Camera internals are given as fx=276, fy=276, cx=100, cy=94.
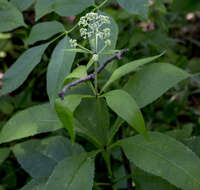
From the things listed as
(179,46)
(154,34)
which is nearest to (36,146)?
(154,34)

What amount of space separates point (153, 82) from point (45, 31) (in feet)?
1.71

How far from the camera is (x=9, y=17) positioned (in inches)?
48.9

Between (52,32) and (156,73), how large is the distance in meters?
0.48

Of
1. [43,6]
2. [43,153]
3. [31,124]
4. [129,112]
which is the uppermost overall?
[43,6]

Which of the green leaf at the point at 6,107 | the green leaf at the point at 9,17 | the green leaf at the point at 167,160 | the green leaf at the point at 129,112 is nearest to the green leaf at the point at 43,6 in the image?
the green leaf at the point at 9,17

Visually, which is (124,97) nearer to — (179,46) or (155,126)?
(155,126)

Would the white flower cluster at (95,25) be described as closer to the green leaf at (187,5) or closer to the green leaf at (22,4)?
the green leaf at (22,4)

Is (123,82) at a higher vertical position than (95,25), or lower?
lower

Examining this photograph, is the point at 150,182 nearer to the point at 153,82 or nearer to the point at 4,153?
the point at 153,82

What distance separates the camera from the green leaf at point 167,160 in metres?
0.91

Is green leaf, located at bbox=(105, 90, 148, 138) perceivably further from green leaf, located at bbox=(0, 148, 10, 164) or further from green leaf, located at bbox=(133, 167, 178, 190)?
green leaf, located at bbox=(0, 148, 10, 164)

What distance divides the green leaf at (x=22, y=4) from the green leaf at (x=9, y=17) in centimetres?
2

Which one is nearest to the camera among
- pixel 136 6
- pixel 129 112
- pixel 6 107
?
pixel 129 112

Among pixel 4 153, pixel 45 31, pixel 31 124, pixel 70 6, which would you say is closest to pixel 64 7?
pixel 70 6
